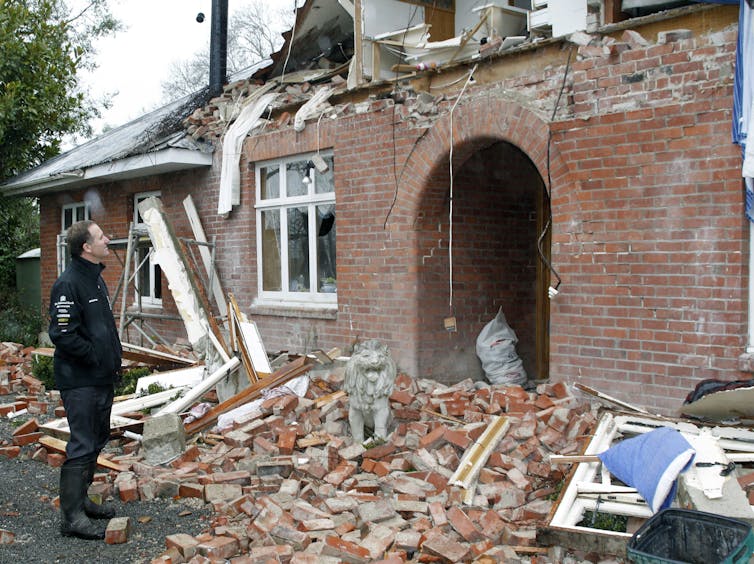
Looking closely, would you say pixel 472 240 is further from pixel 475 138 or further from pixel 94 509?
pixel 94 509

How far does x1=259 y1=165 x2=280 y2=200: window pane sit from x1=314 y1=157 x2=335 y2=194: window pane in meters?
0.81

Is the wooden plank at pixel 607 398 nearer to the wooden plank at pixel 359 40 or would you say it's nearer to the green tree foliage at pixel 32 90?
the wooden plank at pixel 359 40

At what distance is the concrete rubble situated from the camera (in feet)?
15.0

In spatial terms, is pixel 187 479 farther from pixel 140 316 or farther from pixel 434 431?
pixel 140 316

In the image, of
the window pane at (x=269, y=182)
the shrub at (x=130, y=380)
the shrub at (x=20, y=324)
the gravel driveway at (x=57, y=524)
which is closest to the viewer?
the gravel driveway at (x=57, y=524)

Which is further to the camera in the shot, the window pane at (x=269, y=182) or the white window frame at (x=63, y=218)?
the white window frame at (x=63, y=218)

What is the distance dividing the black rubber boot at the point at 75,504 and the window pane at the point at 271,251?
5.56 meters

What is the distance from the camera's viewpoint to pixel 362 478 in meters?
5.79

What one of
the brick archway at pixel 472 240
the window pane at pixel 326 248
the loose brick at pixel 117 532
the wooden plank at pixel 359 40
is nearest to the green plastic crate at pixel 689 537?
the loose brick at pixel 117 532

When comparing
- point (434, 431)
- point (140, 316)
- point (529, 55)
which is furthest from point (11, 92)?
point (434, 431)

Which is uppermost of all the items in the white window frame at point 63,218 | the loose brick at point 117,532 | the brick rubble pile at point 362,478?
the white window frame at point 63,218

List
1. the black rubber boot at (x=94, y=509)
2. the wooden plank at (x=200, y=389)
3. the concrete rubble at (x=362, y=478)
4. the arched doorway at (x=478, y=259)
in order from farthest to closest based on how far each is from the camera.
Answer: the arched doorway at (x=478, y=259) → the wooden plank at (x=200, y=389) → the black rubber boot at (x=94, y=509) → the concrete rubble at (x=362, y=478)

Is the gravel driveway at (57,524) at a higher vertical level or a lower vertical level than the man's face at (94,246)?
lower

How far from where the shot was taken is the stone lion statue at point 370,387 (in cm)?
632
